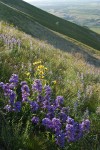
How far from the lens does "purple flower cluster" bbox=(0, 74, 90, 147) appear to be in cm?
477

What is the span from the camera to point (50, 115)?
5.29 metres

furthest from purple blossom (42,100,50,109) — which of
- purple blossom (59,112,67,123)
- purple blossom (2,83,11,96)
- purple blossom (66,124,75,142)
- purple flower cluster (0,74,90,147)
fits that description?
purple blossom (66,124,75,142)

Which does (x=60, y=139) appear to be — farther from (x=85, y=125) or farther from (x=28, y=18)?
(x=28, y=18)

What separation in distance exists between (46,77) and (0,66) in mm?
1203

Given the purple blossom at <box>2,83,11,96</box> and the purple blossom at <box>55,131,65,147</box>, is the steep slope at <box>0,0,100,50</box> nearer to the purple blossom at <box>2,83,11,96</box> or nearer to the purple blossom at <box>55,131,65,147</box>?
the purple blossom at <box>2,83,11,96</box>

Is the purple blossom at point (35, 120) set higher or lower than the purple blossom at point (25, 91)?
lower

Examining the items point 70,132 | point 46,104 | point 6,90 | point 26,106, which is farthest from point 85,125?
point 6,90

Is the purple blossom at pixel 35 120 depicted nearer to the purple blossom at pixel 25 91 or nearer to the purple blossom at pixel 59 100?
the purple blossom at pixel 25 91

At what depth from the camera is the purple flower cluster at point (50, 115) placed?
15.6 ft

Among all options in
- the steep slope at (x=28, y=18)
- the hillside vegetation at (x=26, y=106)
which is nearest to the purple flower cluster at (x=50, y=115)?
the hillside vegetation at (x=26, y=106)

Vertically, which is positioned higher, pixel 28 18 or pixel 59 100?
pixel 59 100

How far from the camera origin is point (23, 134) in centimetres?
493

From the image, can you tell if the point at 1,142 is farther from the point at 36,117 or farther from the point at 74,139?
the point at 74,139

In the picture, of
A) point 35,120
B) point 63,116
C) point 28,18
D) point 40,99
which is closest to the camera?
point 35,120
